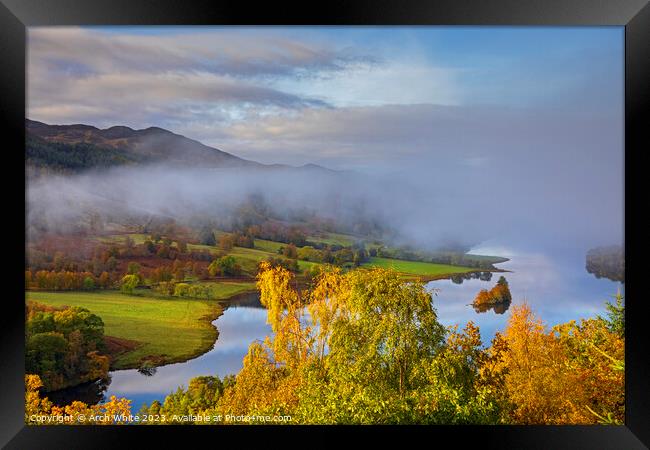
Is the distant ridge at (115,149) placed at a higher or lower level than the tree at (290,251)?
higher

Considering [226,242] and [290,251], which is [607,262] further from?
[226,242]

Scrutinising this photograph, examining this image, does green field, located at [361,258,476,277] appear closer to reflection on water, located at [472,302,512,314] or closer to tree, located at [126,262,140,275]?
reflection on water, located at [472,302,512,314]

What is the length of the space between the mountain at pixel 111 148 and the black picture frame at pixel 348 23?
77cm

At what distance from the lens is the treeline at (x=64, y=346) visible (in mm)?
4469

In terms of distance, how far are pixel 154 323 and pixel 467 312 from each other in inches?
101

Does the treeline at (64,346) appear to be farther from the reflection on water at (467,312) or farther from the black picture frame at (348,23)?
the black picture frame at (348,23)

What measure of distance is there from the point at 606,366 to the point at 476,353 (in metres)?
1.06

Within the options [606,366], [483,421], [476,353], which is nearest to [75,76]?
[476,353]

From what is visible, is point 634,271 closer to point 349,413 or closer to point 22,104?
point 349,413

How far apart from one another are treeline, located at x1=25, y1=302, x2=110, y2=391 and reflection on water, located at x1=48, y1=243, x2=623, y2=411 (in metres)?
0.12

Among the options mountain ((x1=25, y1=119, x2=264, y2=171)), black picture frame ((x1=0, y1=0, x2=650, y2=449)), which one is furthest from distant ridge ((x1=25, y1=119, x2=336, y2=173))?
black picture frame ((x1=0, y1=0, x2=650, y2=449))

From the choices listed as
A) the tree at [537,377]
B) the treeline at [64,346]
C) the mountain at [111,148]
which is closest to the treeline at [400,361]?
the tree at [537,377]

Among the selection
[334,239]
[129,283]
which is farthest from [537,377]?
[129,283]

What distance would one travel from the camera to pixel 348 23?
3578mm
